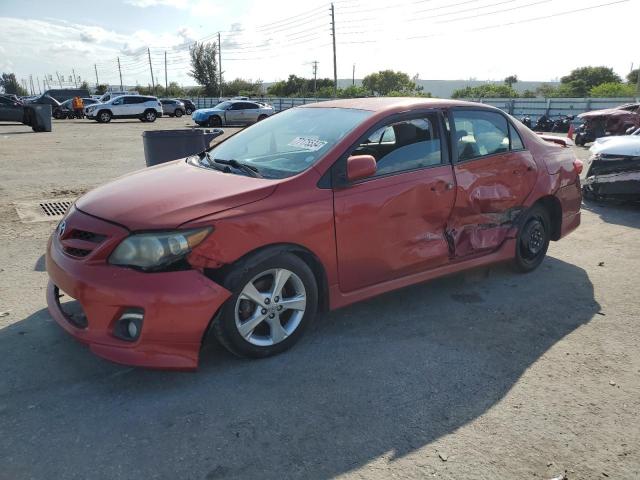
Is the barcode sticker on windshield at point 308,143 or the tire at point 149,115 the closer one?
the barcode sticker on windshield at point 308,143

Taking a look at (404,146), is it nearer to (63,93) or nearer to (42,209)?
(42,209)

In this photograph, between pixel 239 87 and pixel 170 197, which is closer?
pixel 170 197

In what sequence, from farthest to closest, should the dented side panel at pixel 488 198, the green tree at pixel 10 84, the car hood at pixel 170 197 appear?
the green tree at pixel 10 84 < the dented side panel at pixel 488 198 < the car hood at pixel 170 197

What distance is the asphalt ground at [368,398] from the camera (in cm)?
245

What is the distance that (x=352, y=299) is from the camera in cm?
365

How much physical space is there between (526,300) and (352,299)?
171cm

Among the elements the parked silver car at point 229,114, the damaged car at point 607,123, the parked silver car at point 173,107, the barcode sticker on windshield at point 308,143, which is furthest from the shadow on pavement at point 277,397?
the parked silver car at point 173,107

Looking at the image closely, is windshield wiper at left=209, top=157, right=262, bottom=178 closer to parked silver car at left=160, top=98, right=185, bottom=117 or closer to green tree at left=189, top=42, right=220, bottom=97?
parked silver car at left=160, top=98, right=185, bottom=117

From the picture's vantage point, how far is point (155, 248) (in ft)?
9.53

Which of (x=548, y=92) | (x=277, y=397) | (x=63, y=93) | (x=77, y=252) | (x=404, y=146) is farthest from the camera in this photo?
(x=548, y=92)

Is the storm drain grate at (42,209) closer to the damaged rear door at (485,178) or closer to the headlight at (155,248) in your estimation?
the headlight at (155,248)

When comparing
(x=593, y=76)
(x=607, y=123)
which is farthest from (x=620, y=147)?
(x=593, y=76)

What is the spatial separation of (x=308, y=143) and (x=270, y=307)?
128 cm

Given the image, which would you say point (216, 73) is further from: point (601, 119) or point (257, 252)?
point (257, 252)
